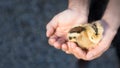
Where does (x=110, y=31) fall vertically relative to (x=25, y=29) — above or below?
above

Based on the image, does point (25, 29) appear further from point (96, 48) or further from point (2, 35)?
point (96, 48)

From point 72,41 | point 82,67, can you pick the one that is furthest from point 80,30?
point 82,67

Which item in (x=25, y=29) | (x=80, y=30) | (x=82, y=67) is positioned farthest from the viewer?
(x=25, y=29)

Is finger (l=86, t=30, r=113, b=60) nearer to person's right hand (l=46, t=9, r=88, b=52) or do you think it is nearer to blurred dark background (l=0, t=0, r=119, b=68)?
person's right hand (l=46, t=9, r=88, b=52)

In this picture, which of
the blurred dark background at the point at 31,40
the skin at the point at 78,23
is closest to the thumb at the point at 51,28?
the skin at the point at 78,23

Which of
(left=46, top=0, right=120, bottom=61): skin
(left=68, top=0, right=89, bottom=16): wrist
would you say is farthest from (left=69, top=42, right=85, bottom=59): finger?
(left=68, top=0, right=89, bottom=16): wrist

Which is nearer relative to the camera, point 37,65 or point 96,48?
point 96,48

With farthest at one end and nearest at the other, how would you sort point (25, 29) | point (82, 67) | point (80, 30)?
1. point (25, 29)
2. point (82, 67)
3. point (80, 30)

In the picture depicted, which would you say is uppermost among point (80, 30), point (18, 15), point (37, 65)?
point (80, 30)
